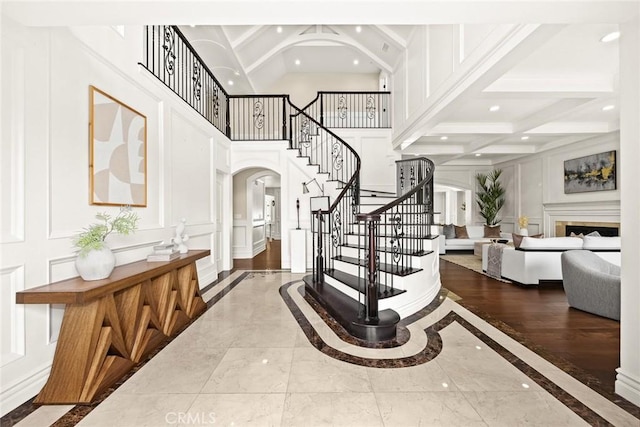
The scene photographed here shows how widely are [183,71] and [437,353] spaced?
563 centimetres

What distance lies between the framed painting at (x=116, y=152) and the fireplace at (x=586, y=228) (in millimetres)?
8902

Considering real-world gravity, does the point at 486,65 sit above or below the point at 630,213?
above

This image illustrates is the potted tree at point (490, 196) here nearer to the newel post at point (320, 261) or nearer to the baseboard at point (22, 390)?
the newel post at point (320, 261)

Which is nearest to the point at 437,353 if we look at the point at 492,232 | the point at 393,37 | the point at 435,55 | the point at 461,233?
the point at 435,55

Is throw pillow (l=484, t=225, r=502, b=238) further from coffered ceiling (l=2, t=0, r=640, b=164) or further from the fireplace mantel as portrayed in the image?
coffered ceiling (l=2, t=0, r=640, b=164)

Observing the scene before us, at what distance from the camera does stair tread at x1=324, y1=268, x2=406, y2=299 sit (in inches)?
Answer: 124

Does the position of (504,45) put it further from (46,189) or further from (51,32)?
(46,189)

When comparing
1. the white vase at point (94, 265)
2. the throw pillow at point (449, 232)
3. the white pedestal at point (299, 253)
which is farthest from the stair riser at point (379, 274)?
the throw pillow at point (449, 232)

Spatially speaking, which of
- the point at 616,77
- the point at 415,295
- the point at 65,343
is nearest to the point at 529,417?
the point at 415,295

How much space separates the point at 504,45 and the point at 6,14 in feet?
12.0

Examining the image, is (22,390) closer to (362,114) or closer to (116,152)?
(116,152)

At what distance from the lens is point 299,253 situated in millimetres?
5625

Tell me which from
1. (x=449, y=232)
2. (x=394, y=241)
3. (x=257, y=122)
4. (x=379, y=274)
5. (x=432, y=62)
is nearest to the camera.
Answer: (x=379, y=274)

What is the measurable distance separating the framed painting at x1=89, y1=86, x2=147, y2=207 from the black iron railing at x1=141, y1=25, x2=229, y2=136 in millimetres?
Answer: 789
